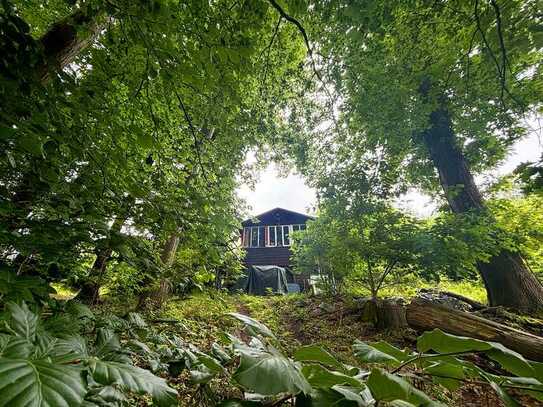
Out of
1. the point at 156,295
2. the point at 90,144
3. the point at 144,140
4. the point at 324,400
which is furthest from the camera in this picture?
the point at 156,295

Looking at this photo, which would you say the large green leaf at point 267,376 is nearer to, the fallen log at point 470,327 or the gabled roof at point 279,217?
the fallen log at point 470,327

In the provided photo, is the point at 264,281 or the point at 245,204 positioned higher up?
the point at 245,204

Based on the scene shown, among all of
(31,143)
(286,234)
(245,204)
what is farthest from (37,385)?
(286,234)

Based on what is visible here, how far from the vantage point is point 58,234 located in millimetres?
1101

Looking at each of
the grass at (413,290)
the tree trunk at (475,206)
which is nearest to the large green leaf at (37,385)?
the tree trunk at (475,206)

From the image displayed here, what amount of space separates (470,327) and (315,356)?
4.33m

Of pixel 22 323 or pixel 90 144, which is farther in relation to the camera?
pixel 90 144

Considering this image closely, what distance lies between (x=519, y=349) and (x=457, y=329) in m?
0.68

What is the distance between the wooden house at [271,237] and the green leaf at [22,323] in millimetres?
14559

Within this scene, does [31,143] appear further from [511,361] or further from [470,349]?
[511,361]

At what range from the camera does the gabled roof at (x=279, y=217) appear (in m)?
17.0

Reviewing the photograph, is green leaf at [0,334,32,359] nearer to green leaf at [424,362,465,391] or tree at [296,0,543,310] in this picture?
green leaf at [424,362,465,391]

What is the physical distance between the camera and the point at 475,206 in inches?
223


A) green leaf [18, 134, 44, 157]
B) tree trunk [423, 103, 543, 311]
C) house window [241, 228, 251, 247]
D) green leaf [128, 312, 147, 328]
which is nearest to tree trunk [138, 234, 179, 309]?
green leaf [128, 312, 147, 328]
